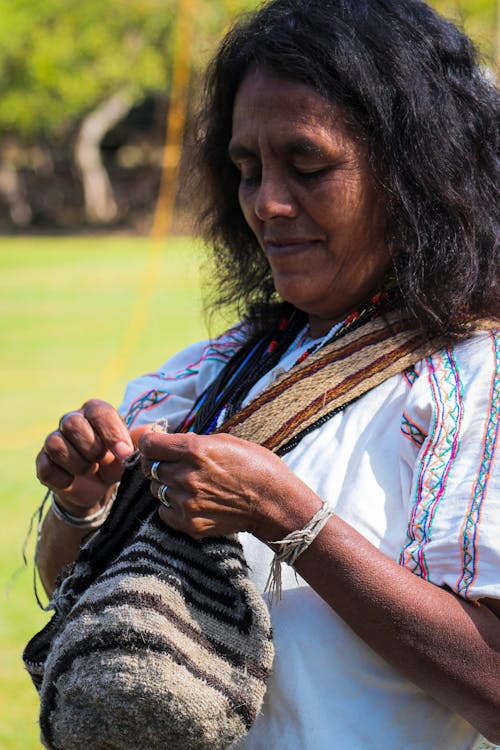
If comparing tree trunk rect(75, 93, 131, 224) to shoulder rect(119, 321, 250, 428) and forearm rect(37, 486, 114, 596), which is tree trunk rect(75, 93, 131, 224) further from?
forearm rect(37, 486, 114, 596)

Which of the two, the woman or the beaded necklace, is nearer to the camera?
the woman

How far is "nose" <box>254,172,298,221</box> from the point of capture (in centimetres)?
189

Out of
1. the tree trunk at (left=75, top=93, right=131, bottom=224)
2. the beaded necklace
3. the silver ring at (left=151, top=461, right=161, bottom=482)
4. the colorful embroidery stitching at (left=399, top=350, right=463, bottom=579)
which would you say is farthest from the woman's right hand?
the tree trunk at (left=75, top=93, right=131, bottom=224)

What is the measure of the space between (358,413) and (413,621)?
38 cm

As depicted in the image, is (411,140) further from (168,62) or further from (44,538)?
(168,62)

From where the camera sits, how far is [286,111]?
6.09 feet

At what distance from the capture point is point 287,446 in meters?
1.76

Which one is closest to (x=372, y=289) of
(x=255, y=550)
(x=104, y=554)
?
(x=255, y=550)

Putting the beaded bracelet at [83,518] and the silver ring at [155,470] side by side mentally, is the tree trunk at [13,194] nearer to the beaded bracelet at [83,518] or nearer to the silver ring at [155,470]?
the beaded bracelet at [83,518]

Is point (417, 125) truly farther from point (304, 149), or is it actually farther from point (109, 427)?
point (109, 427)

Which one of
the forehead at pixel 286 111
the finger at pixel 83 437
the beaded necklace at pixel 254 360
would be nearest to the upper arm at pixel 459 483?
the beaded necklace at pixel 254 360

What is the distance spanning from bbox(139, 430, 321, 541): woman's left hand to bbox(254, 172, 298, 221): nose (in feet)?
1.70

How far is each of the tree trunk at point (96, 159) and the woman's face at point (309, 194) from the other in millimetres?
28212

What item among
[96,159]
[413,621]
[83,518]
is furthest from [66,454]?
[96,159]
